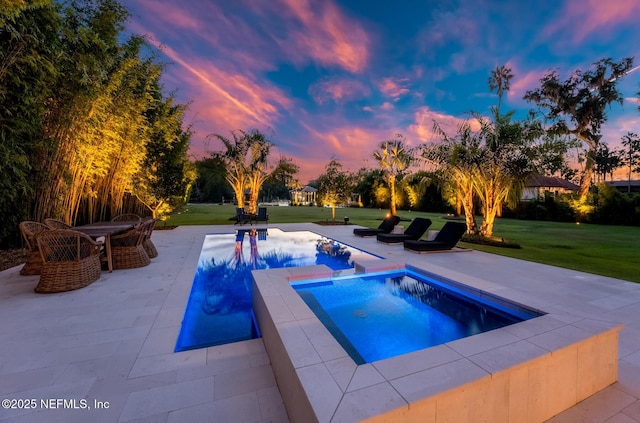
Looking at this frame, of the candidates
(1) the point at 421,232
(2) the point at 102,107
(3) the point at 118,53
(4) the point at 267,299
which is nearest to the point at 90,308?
(4) the point at 267,299

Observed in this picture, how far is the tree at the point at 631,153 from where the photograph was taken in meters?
32.7

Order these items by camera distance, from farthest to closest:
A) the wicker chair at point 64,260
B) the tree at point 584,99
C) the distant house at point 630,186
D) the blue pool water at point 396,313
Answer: the distant house at point 630,186, the tree at point 584,99, the wicker chair at point 64,260, the blue pool water at point 396,313

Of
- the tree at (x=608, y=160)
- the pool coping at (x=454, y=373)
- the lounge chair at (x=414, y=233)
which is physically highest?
the tree at (x=608, y=160)

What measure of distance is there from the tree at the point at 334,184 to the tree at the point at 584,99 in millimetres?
14526

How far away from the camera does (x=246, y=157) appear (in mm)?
16562

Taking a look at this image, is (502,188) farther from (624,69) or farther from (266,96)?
(624,69)

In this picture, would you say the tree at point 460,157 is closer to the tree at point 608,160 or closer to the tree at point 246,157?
the tree at point 246,157

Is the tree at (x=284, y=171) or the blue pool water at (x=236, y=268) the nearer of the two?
the blue pool water at (x=236, y=268)

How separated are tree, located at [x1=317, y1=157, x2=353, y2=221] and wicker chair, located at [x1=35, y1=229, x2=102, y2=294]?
1145 centimetres

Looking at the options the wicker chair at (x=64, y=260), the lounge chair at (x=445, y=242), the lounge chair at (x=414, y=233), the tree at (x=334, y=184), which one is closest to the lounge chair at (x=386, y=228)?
the lounge chair at (x=414, y=233)

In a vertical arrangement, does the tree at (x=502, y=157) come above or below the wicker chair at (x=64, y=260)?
above

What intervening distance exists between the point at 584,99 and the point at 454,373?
25.5 m

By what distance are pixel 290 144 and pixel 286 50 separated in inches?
323

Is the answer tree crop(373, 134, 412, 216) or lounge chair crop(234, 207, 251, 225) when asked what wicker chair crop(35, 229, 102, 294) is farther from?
tree crop(373, 134, 412, 216)
